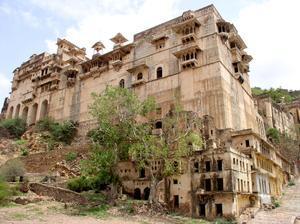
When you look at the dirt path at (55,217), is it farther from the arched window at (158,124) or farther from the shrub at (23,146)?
the shrub at (23,146)

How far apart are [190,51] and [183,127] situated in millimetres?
12230

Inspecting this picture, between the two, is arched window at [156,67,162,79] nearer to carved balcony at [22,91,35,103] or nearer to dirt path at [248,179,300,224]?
dirt path at [248,179,300,224]

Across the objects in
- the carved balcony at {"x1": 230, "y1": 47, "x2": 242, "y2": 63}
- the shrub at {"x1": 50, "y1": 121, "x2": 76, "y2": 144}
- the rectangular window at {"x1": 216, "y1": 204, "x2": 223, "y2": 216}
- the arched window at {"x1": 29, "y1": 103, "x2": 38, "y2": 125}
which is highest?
the carved balcony at {"x1": 230, "y1": 47, "x2": 242, "y2": 63}

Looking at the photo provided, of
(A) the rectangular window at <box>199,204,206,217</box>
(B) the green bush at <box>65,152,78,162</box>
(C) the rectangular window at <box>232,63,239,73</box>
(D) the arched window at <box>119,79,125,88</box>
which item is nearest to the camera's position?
(A) the rectangular window at <box>199,204,206,217</box>

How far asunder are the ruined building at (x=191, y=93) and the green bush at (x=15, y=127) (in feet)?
5.45

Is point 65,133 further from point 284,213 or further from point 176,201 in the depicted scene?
point 284,213

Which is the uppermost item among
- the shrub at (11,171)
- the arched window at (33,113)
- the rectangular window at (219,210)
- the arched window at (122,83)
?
the arched window at (122,83)

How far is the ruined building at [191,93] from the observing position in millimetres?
25609

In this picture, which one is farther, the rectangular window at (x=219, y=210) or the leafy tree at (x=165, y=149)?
the leafy tree at (x=165, y=149)

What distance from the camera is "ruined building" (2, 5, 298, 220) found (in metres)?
25.6

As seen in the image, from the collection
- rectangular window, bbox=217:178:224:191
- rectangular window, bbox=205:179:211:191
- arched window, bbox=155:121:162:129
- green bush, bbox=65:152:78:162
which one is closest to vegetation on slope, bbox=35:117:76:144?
green bush, bbox=65:152:78:162

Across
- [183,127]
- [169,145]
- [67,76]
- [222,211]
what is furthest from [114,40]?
[222,211]

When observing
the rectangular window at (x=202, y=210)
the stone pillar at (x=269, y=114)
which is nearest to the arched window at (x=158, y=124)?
the rectangular window at (x=202, y=210)

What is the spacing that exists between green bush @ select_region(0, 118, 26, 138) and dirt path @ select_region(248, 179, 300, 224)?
3787 cm
